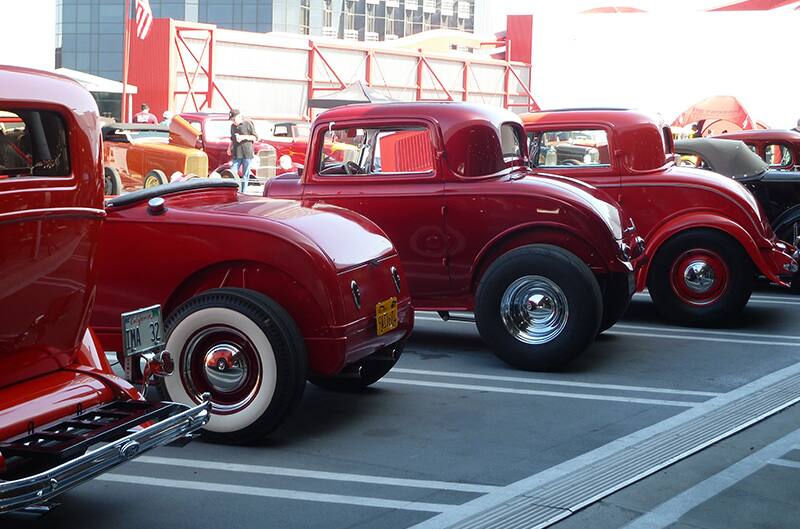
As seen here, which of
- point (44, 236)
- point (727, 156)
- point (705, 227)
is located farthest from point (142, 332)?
point (727, 156)

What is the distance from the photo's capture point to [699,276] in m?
9.69

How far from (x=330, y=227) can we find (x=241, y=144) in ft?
49.9

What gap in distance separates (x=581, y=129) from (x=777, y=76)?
33.0m

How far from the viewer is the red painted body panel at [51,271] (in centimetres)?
421

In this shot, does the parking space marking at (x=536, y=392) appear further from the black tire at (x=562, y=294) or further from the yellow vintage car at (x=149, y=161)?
the yellow vintage car at (x=149, y=161)

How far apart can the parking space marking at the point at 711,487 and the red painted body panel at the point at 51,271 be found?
2324 millimetres

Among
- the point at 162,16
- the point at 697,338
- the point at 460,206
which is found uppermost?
the point at 162,16

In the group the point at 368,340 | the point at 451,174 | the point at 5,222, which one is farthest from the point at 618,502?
the point at 451,174

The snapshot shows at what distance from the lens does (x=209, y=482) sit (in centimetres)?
511

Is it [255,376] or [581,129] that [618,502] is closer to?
[255,376]

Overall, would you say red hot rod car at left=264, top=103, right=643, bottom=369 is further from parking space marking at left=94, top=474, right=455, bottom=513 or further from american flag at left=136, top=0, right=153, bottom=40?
american flag at left=136, top=0, right=153, bottom=40

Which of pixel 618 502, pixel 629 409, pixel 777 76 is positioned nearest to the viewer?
pixel 618 502

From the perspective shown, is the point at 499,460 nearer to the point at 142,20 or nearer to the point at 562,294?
the point at 562,294

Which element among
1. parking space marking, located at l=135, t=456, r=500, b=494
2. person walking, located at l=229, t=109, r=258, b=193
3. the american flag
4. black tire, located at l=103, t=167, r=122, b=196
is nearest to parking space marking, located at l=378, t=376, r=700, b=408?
parking space marking, located at l=135, t=456, r=500, b=494
